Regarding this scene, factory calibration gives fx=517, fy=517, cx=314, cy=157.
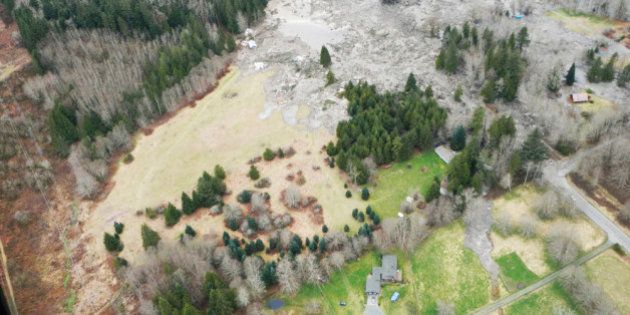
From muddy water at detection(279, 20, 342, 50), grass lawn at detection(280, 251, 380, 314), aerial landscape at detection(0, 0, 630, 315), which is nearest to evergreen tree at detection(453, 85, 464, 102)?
aerial landscape at detection(0, 0, 630, 315)

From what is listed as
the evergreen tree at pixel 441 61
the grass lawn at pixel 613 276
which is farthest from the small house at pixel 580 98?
the grass lawn at pixel 613 276

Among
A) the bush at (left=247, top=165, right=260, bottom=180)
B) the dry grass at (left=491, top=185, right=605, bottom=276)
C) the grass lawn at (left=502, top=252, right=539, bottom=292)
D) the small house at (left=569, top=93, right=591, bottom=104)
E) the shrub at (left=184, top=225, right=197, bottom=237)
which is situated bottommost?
the grass lawn at (left=502, top=252, right=539, bottom=292)

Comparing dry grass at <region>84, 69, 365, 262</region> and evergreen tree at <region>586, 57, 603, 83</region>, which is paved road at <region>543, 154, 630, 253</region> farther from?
dry grass at <region>84, 69, 365, 262</region>

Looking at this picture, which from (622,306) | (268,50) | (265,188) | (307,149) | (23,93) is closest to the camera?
(622,306)

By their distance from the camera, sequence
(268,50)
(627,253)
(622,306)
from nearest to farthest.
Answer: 1. (622,306)
2. (627,253)
3. (268,50)

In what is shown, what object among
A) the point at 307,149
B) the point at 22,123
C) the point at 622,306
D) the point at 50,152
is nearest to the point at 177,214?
the point at 307,149

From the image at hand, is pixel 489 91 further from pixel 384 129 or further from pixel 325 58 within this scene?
pixel 325 58

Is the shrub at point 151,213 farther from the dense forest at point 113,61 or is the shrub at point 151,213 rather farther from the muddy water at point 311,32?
the muddy water at point 311,32

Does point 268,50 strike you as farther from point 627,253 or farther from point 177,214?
point 627,253
